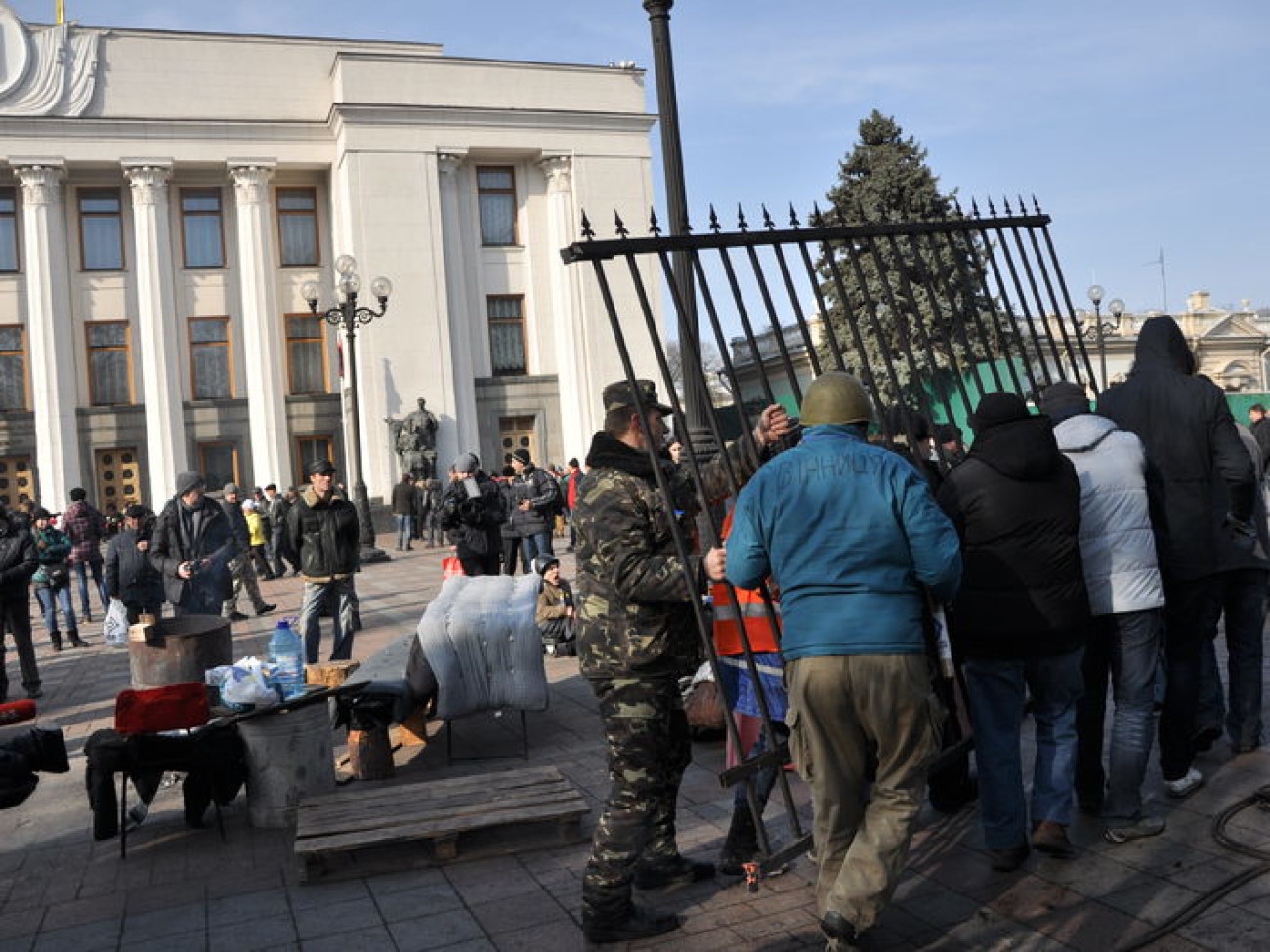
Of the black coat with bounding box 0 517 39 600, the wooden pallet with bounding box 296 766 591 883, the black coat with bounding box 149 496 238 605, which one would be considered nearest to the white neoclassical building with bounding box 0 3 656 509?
the black coat with bounding box 149 496 238 605

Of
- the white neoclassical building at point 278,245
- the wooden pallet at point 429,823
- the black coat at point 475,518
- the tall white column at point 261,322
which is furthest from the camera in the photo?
the tall white column at point 261,322

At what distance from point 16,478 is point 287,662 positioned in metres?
31.7

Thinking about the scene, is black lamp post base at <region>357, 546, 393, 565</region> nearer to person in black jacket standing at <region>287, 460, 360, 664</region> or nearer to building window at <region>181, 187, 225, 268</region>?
person in black jacket standing at <region>287, 460, 360, 664</region>

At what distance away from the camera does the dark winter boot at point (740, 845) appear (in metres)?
4.85

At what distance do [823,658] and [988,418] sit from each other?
153 cm

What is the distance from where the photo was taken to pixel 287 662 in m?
6.62

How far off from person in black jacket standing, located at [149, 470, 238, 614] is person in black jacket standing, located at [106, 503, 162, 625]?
0.74 meters

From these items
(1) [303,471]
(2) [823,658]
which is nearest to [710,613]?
(2) [823,658]

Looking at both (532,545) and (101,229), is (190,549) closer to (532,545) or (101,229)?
(532,545)

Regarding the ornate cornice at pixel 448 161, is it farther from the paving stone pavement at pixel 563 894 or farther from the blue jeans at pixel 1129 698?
the blue jeans at pixel 1129 698

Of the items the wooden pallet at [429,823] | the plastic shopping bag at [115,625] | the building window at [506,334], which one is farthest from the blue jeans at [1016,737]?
the building window at [506,334]

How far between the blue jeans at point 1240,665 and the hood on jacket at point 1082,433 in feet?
3.85

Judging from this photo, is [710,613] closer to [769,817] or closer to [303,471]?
[769,817]

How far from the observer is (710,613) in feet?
15.3
